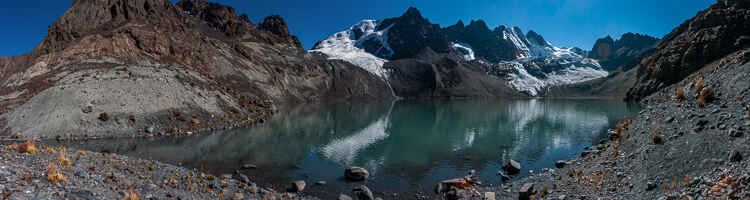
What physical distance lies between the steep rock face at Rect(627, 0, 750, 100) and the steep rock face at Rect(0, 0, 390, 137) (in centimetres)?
10189

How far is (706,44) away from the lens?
255 feet

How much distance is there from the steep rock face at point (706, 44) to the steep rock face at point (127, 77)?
10189cm

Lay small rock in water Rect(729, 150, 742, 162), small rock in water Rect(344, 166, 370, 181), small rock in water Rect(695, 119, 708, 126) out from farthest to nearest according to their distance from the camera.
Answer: small rock in water Rect(344, 166, 370, 181), small rock in water Rect(695, 119, 708, 126), small rock in water Rect(729, 150, 742, 162)

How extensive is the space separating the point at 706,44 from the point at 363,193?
10340 centimetres

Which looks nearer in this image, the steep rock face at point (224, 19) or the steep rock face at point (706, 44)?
the steep rock face at point (706, 44)

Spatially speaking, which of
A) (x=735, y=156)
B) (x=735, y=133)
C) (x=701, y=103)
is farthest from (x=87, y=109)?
(x=701, y=103)

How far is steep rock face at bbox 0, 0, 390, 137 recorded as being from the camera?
37.6 metres

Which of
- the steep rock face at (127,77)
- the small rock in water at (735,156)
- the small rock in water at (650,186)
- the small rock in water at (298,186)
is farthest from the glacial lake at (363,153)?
the small rock in water at (735,156)

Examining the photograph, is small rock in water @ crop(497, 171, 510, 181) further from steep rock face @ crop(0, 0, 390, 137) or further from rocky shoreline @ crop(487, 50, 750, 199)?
steep rock face @ crop(0, 0, 390, 137)

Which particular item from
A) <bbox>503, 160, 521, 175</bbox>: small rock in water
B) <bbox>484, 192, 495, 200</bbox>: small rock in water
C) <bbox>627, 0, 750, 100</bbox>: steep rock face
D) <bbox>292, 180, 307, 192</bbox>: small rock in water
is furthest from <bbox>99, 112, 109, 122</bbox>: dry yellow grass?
<bbox>627, 0, 750, 100</bbox>: steep rock face

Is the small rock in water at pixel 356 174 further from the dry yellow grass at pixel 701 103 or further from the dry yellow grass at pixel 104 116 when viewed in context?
the dry yellow grass at pixel 104 116

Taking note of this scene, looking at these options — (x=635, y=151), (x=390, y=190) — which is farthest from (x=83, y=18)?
(x=635, y=151)

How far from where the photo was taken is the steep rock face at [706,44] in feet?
244

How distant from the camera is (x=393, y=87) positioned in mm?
192375
